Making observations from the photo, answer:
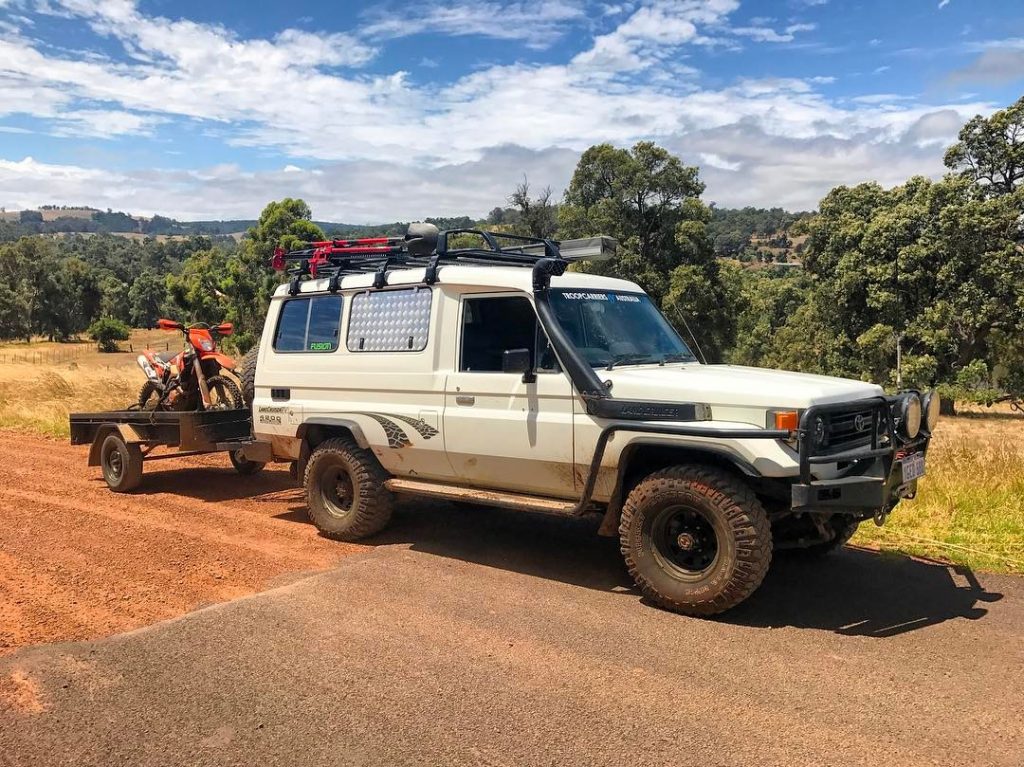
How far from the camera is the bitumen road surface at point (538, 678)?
352 centimetres

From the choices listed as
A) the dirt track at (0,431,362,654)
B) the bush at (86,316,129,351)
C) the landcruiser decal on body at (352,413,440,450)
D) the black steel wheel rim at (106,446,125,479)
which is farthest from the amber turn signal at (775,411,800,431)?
the bush at (86,316,129,351)

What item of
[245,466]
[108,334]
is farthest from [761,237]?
[245,466]

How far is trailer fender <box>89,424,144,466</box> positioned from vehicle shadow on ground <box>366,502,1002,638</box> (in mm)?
3554

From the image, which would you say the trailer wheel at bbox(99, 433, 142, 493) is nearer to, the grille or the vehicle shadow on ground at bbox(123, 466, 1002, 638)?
the vehicle shadow on ground at bbox(123, 466, 1002, 638)

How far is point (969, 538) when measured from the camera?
680 cm

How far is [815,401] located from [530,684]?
2379mm

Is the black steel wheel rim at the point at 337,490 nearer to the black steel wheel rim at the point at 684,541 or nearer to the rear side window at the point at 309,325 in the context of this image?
the rear side window at the point at 309,325

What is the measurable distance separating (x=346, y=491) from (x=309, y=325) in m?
1.61

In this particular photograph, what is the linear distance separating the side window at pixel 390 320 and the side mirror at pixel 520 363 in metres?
1.06

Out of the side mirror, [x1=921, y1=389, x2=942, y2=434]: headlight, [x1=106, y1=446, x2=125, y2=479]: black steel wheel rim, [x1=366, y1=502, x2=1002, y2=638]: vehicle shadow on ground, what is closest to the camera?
[x1=366, y1=502, x2=1002, y2=638]: vehicle shadow on ground

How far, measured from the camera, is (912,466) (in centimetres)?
530

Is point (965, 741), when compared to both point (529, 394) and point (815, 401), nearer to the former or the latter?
Answer: point (815, 401)

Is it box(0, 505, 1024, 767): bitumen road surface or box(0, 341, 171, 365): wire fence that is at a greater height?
box(0, 505, 1024, 767): bitumen road surface

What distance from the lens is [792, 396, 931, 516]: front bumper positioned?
4.71 metres
